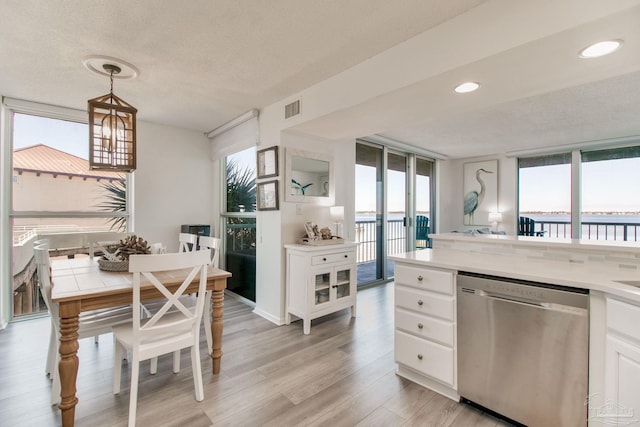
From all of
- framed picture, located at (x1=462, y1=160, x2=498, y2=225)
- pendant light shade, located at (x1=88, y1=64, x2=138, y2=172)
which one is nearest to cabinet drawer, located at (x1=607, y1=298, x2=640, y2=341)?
pendant light shade, located at (x1=88, y1=64, x2=138, y2=172)

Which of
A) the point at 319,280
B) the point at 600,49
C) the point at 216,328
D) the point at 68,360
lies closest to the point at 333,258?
the point at 319,280

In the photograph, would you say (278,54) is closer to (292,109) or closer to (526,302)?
(292,109)

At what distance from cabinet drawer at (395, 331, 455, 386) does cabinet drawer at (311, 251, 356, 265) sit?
112 centimetres

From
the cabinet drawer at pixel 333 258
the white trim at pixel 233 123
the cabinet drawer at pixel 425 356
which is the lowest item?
the cabinet drawer at pixel 425 356

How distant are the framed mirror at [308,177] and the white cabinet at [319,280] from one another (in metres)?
0.63

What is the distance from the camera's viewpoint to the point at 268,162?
11.0ft

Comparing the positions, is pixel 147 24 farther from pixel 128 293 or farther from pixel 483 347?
pixel 483 347

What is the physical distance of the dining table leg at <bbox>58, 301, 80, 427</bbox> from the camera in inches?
64.3

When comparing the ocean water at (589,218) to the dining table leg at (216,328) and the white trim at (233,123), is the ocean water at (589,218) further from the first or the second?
the dining table leg at (216,328)

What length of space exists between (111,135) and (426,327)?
2566 millimetres

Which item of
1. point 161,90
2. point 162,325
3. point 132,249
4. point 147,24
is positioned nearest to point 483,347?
point 162,325

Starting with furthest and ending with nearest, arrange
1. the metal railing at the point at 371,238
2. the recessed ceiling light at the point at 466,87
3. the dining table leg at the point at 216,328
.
A: the metal railing at the point at 371,238
the dining table leg at the point at 216,328
the recessed ceiling light at the point at 466,87

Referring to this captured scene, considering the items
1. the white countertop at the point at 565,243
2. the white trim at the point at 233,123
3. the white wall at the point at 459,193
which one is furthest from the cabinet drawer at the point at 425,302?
the white wall at the point at 459,193

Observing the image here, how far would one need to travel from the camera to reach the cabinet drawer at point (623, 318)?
1225mm
